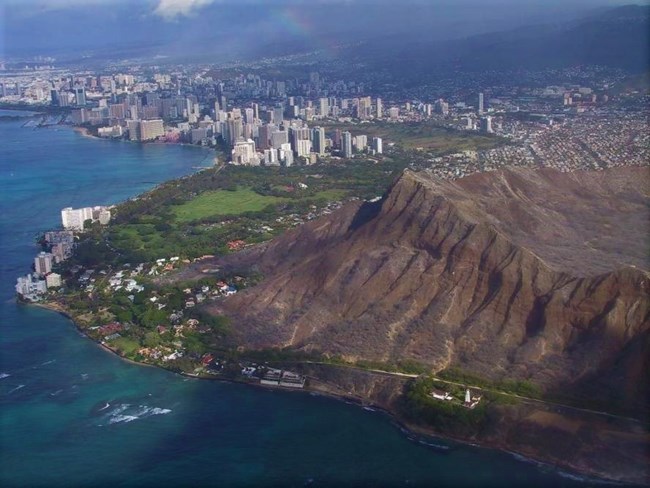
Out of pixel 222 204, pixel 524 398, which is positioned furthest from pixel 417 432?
pixel 222 204

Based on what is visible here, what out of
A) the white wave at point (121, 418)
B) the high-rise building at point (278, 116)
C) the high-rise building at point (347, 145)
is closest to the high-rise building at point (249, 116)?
Answer: the high-rise building at point (278, 116)

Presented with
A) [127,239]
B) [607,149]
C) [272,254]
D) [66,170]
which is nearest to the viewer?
[272,254]

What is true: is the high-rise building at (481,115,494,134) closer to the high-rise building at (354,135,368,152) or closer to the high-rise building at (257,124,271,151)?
the high-rise building at (354,135,368,152)

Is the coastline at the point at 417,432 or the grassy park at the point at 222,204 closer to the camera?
the coastline at the point at 417,432

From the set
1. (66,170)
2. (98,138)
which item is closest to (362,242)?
(66,170)

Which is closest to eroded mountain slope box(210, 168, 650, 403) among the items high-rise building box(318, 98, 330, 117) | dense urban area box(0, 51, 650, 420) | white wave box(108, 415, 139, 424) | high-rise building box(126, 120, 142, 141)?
dense urban area box(0, 51, 650, 420)

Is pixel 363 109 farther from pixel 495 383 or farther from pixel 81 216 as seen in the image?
pixel 495 383

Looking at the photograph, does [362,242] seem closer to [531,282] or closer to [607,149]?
[531,282]

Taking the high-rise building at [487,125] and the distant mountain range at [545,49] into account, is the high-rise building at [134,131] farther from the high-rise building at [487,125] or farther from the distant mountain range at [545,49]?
the distant mountain range at [545,49]
